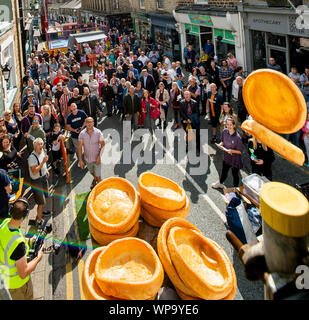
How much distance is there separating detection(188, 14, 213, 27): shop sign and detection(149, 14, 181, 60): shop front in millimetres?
3876

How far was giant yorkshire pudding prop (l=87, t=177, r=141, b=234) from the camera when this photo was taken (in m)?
3.84

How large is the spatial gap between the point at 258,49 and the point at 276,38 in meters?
1.36

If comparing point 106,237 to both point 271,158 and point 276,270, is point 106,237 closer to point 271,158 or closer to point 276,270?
point 276,270

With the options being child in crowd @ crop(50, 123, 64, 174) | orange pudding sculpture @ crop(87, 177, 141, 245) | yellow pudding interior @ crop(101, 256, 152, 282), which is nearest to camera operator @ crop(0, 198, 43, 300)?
orange pudding sculpture @ crop(87, 177, 141, 245)

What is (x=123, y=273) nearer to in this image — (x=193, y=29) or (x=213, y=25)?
(x=213, y=25)

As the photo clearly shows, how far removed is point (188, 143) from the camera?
10109 mm

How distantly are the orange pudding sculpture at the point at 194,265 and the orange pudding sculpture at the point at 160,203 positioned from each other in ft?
1.39

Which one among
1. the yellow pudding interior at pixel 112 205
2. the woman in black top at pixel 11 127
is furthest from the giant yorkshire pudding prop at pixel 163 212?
the woman in black top at pixel 11 127

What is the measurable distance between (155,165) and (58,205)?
2.93m

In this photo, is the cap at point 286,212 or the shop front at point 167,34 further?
the shop front at point 167,34

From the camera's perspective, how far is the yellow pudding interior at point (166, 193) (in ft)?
14.2

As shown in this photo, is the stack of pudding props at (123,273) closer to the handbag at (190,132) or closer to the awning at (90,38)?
the handbag at (190,132)

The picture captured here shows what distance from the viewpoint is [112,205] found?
4.21 meters

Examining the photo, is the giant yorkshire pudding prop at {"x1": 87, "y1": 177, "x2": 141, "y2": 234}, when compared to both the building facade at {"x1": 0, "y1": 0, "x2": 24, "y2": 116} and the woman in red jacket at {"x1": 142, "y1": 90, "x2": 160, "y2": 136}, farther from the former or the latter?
the building facade at {"x1": 0, "y1": 0, "x2": 24, "y2": 116}
